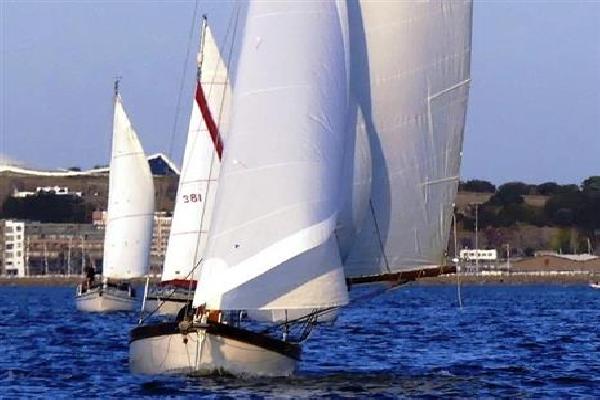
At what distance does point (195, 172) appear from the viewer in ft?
171

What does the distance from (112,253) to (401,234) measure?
136 feet

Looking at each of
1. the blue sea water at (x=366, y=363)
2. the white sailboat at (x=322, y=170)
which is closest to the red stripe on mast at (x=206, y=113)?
the blue sea water at (x=366, y=363)

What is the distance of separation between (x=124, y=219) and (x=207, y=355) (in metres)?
41.4

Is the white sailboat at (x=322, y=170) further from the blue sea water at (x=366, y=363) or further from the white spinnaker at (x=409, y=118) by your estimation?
the blue sea water at (x=366, y=363)

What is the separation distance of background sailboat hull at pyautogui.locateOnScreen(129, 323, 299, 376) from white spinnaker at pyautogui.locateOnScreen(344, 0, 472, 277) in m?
2.10

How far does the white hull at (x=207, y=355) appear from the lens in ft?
95.2

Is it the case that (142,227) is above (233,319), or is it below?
above

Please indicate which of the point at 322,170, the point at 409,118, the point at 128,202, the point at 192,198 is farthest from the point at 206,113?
the point at 322,170

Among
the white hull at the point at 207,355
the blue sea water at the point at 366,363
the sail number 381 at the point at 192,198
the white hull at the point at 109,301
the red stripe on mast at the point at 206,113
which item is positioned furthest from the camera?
the white hull at the point at 109,301

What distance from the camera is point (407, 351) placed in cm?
4178

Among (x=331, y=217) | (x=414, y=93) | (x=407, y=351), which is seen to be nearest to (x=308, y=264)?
(x=331, y=217)

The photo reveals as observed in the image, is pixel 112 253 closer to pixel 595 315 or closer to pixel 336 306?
pixel 595 315

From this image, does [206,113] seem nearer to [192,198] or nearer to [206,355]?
[192,198]

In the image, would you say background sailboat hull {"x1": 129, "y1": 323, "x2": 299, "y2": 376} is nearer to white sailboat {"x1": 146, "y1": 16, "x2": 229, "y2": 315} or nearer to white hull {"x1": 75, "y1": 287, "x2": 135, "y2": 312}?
white sailboat {"x1": 146, "y1": 16, "x2": 229, "y2": 315}
